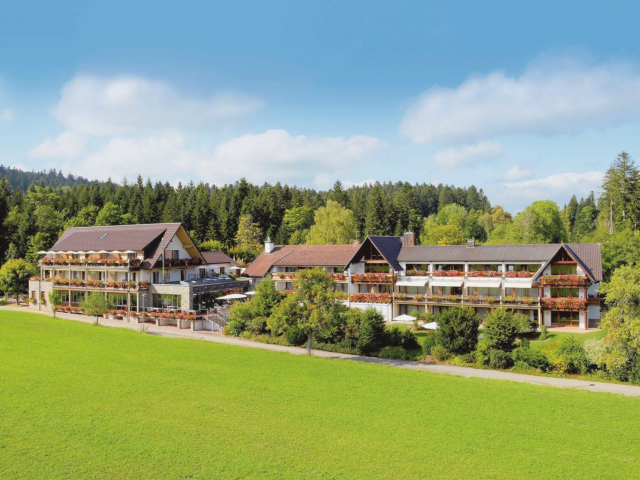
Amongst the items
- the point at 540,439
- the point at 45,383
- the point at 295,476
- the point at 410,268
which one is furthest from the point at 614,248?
the point at 45,383

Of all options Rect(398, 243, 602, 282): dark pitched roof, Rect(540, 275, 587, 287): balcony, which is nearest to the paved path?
Rect(540, 275, 587, 287): balcony

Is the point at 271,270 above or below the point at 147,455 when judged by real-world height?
above

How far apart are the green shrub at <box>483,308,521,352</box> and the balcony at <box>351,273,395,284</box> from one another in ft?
49.8

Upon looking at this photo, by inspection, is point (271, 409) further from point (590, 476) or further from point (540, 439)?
point (590, 476)

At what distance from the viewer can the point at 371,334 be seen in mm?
34062

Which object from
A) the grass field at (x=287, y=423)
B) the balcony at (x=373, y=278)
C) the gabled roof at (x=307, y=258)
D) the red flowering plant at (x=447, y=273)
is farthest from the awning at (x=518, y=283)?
the grass field at (x=287, y=423)

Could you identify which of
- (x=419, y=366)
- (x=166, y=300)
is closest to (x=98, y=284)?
(x=166, y=300)

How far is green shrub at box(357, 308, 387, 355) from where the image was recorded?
112ft

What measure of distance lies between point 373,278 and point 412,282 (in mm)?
3663

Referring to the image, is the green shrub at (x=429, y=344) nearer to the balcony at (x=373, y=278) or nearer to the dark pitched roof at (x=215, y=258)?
the balcony at (x=373, y=278)

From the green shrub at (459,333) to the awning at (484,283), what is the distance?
9.52 meters

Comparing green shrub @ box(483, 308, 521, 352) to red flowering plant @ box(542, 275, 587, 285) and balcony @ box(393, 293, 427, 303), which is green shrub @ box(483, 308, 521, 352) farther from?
balcony @ box(393, 293, 427, 303)

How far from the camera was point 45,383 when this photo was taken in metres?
22.4

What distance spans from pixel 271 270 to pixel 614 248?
35.7 m
